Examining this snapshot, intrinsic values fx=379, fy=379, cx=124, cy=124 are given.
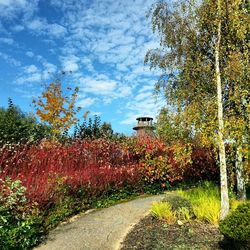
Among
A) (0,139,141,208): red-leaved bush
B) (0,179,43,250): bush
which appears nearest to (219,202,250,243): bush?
(0,179,43,250): bush

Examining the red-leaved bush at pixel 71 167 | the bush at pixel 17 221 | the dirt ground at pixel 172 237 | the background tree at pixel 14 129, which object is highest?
the background tree at pixel 14 129

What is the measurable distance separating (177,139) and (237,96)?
84.8 inches

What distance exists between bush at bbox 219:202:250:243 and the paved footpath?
216cm

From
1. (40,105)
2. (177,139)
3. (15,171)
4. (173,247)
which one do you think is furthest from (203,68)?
(40,105)

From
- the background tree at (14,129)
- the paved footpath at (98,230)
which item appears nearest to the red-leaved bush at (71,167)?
the paved footpath at (98,230)

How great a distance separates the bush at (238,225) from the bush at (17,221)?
11.9 feet

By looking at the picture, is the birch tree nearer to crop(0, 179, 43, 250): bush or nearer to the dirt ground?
the dirt ground

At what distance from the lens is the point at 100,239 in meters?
7.71

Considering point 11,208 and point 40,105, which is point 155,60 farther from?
point 40,105

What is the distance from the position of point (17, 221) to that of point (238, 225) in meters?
4.19

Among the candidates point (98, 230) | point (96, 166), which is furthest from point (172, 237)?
point (96, 166)

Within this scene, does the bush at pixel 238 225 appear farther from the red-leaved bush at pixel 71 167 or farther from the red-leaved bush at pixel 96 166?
the red-leaved bush at pixel 71 167

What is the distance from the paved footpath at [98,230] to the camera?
291 inches

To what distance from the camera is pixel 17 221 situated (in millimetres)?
7480
